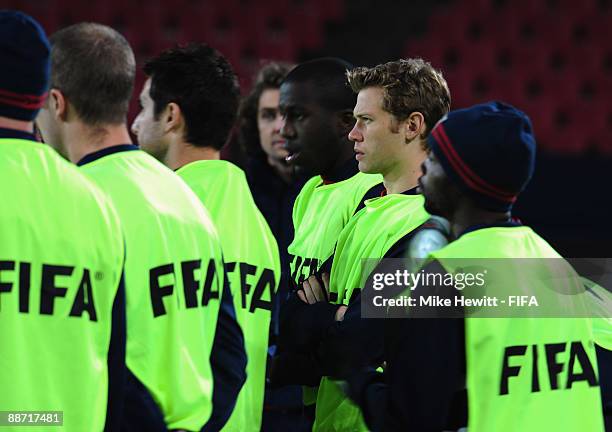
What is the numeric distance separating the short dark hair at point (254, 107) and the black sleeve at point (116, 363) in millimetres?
2205

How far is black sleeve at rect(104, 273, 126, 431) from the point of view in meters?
1.61

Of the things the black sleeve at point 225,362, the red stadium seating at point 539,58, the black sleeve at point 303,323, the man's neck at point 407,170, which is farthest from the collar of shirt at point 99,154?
the red stadium seating at point 539,58

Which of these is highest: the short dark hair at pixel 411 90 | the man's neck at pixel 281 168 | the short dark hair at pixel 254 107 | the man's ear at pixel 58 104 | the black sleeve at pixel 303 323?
the short dark hair at pixel 254 107

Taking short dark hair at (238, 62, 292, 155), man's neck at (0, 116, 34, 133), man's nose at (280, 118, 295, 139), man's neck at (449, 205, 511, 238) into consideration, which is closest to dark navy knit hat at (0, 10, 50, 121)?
man's neck at (0, 116, 34, 133)

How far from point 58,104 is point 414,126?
839mm

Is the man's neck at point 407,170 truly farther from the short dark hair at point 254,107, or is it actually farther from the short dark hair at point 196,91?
the short dark hair at point 254,107

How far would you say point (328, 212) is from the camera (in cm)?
244

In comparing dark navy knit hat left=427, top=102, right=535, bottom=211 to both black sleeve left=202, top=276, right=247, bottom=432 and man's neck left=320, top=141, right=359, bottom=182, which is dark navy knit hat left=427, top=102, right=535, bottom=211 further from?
man's neck left=320, top=141, right=359, bottom=182

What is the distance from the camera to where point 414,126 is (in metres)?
2.21

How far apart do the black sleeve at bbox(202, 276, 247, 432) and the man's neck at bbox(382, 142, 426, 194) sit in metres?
0.53

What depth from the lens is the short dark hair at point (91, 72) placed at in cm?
174

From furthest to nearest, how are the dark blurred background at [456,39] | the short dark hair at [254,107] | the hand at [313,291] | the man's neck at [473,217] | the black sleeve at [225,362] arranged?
the dark blurred background at [456,39] < the short dark hair at [254,107] < the hand at [313,291] < the black sleeve at [225,362] < the man's neck at [473,217]

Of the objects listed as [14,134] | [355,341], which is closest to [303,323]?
[355,341]

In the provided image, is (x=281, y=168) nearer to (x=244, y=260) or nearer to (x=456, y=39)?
(x=244, y=260)
